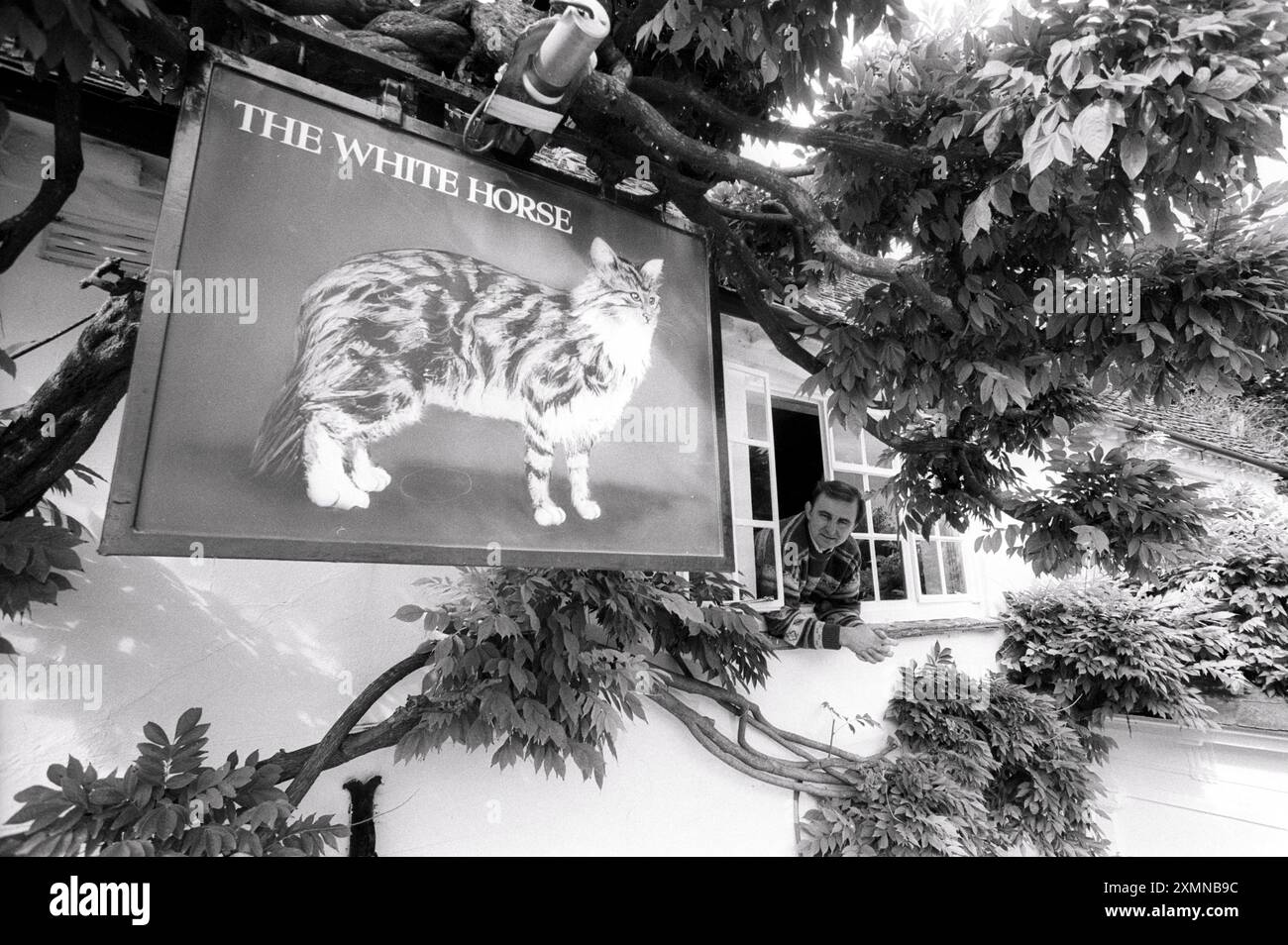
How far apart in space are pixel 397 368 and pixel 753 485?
2998mm

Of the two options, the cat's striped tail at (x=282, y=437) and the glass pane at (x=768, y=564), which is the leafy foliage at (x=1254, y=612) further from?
the cat's striped tail at (x=282, y=437)

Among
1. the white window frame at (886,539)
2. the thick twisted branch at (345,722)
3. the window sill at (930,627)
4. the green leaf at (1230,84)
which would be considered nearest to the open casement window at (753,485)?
the window sill at (930,627)

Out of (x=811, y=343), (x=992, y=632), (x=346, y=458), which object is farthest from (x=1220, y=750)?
(x=346, y=458)

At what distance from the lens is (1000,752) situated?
4.60 metres

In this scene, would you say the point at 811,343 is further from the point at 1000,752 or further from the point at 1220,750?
the point at 1220,750

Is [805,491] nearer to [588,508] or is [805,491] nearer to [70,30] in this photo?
[588,508]

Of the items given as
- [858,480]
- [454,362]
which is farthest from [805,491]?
[454,362]

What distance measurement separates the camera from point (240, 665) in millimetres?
2480

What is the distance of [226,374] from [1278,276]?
343 cm

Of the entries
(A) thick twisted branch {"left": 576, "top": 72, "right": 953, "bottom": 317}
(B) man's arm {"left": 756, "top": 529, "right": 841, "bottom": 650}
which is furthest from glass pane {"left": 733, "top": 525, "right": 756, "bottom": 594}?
(A) thick twisted branch {"left": 576, "top": 72, "right": 953, "bottom": 317}

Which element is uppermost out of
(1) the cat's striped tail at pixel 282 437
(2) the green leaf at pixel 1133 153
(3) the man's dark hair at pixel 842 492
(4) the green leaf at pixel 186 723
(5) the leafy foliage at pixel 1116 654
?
(2) the green leaf at pixel 1133 153

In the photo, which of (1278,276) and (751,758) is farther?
(751,758)

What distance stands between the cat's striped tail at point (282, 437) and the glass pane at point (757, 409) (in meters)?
3.25

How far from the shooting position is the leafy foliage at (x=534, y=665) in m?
2.47
